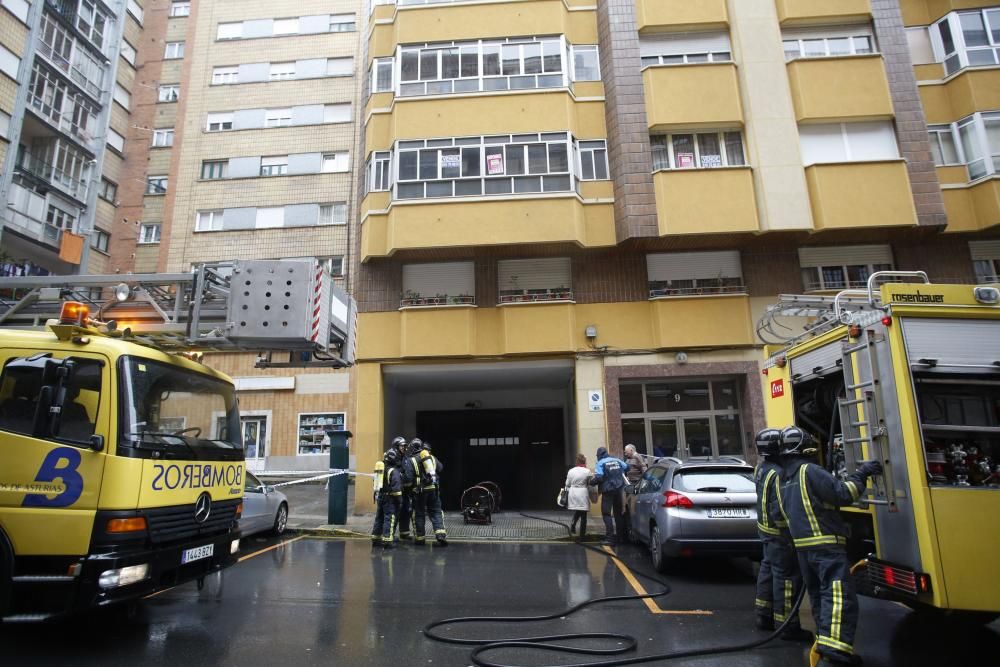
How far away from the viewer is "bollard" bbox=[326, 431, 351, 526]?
37.0 ft

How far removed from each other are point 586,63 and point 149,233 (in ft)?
66.8

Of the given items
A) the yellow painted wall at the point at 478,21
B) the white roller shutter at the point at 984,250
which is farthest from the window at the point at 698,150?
the white roller shutter at the point at 984,250

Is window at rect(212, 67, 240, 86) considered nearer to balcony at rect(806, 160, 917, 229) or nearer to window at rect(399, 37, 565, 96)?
window at rect(399, 37, 565, 96)

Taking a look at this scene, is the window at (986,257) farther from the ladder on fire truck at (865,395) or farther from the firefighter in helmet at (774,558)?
the firefighter in helmet at (774,558)

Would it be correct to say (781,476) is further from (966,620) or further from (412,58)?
(412,58)

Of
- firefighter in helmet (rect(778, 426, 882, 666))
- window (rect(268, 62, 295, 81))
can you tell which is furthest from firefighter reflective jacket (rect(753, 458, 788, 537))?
window (rect(268, 62, 295, 81))

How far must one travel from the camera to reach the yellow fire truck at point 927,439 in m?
4.07

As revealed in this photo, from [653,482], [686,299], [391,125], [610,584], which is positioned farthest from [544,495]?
[391,125]

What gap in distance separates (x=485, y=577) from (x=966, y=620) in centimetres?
499

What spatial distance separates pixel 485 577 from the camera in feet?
24.1

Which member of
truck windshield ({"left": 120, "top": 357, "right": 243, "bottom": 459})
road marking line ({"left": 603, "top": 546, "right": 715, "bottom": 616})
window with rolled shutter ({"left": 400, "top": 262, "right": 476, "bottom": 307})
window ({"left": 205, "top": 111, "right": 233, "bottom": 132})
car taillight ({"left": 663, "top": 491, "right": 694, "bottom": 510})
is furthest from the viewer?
window ({"left": 205, "top": 111, "right": 233, "bottom": 132})

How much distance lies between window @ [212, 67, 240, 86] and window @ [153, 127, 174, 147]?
12.2ft

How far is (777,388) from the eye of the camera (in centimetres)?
720

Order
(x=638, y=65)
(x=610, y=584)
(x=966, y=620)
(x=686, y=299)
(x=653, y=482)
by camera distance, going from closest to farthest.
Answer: (x=966, y=620)
(x=610, y=584)
(x=653, y=482)
(x=686, y=299)
(x=638, y=65)
